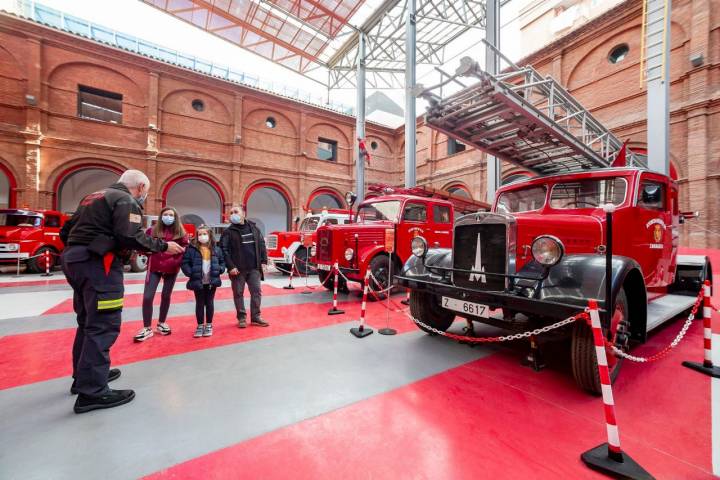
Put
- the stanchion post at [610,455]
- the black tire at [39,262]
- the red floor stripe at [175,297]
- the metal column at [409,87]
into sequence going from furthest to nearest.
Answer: the metal column at [409,87]
the black tire at [39,262]
the red floor stripe at [175,297]
the stanchion post at [610,455]

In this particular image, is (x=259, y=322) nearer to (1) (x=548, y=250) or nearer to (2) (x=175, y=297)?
(2) (x=175, y=297)

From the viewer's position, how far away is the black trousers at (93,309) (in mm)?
2111

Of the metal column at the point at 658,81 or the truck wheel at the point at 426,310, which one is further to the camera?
the metal column at the point at 658,81

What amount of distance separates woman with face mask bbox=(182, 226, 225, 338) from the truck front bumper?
2.45 metres

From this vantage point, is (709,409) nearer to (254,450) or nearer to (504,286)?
(504,286)

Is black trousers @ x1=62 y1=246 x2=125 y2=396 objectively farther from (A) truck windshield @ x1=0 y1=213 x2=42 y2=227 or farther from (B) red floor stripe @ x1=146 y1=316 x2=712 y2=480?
(A) truck windshield @ x1=0 y1=213 x2=42 y2=227

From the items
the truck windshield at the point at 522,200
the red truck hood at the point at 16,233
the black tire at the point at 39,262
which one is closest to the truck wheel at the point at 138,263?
the black tire at the point at 39,262

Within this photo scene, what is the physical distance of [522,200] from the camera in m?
4.11

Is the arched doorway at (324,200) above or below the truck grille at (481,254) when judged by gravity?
above

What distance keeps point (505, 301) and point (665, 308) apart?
2.51 metres

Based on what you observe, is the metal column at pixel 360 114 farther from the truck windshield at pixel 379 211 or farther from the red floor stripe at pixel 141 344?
the red floor stripe at pixel 141 344

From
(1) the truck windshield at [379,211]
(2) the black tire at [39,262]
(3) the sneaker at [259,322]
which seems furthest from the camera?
(2) the black tire at [39,262]

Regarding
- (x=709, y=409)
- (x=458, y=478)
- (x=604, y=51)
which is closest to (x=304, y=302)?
(x=458, y=478)

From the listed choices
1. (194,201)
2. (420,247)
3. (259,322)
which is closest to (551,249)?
(420,247)
